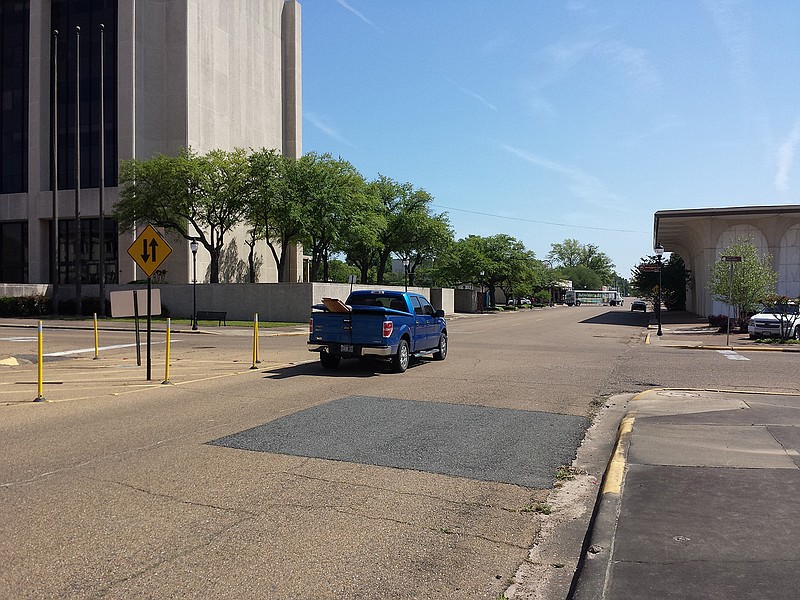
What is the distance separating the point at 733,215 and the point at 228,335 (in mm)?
34188

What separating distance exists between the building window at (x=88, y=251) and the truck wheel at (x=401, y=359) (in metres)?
40.7

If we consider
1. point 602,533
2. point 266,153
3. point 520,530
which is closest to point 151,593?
point 520,530

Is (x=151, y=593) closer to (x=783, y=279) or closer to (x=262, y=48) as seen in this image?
(x=783, y=279)

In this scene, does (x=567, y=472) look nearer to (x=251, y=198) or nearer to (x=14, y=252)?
(x=251, y=198)

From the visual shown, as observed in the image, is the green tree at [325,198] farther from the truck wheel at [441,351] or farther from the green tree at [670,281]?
the green tree at [670,281]

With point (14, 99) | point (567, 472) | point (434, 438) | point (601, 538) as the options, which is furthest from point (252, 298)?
point (601, 538)

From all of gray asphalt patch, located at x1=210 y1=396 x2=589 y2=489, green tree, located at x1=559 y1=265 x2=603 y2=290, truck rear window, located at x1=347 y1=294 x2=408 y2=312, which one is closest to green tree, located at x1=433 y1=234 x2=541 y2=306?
truck rear window, located at x1=347 y1=294 x2=408 y2=312

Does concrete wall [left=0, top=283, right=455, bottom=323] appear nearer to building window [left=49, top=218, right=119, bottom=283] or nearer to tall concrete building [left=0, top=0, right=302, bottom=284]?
tall concrete building [left=0, top=0, right=302, bottom=284]

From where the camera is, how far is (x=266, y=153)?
1708 inches

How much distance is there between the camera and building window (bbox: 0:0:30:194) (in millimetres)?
54656

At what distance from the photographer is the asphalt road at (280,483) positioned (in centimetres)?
439

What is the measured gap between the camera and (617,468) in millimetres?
6941

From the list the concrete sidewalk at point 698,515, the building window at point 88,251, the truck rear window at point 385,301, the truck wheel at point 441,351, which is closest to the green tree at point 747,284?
the truck wheel at point 441,351

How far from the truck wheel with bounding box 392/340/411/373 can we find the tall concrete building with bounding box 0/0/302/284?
112 feet
